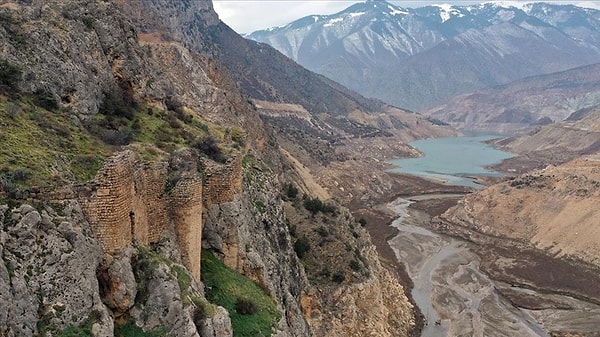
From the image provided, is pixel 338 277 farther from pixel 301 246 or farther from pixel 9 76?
pixel 9 76

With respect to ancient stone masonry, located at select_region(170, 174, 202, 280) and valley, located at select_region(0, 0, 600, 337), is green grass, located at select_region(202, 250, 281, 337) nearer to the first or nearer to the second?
valley, located at select_region(0, 0, 600, 337)

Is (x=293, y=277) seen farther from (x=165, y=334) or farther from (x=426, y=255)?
(x=426, y=255)

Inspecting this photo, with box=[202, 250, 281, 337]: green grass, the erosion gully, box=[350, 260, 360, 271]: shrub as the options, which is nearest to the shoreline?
the erosion gully

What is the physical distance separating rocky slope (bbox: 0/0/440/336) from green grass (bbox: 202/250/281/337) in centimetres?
7

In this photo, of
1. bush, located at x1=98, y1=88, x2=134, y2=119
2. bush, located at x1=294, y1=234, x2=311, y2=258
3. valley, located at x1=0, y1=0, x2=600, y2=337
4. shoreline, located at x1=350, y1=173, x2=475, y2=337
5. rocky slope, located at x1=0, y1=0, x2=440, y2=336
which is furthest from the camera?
shoreline, located at x1=350, y1=173, x2=475, y2=337

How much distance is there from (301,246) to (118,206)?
2815 cm

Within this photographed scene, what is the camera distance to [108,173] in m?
17.5

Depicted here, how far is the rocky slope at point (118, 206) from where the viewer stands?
1554 centimetres

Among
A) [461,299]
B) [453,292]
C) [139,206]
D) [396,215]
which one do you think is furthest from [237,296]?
[396,215]

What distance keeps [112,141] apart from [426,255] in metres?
74.8

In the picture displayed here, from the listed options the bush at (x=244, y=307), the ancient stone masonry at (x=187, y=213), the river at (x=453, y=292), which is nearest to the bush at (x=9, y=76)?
the ancient stone masonry at (x=187, y=213)

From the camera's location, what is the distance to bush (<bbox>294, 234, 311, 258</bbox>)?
146 feet

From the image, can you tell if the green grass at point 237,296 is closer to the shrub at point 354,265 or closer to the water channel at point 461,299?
the shrub at point 354,265

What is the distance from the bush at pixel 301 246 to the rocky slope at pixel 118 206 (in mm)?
2976
